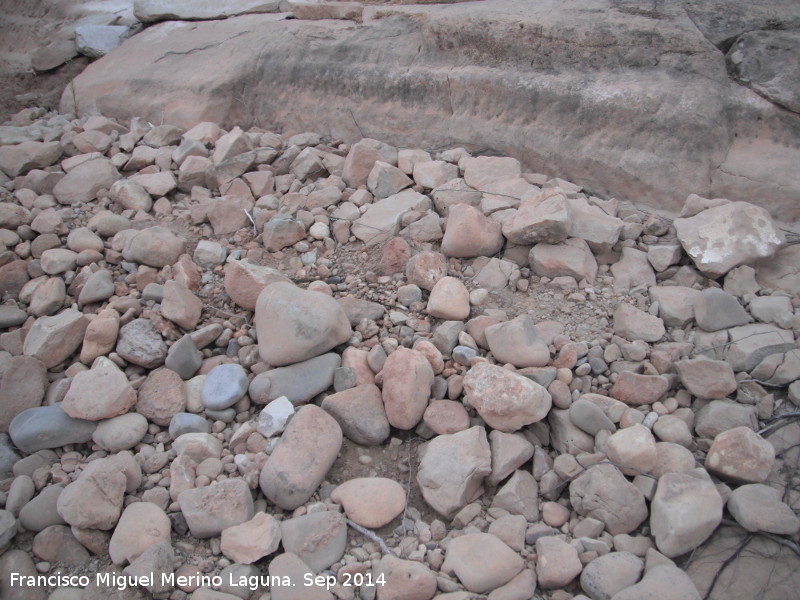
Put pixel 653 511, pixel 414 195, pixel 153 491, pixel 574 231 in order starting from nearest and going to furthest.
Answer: pixel 653 511
pixel 153 491
pixel 574 231
pixel 414 195

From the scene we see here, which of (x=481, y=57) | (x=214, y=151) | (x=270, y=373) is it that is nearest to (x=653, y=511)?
(x=270, y=373)

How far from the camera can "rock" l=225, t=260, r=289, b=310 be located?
2160mm

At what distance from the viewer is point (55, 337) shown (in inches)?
81.7

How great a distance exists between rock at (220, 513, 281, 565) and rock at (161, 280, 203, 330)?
31.5 inches

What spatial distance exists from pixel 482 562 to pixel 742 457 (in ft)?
2.35

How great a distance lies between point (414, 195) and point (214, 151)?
1.14 m

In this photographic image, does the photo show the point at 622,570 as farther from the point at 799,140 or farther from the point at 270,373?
the point at 799,140

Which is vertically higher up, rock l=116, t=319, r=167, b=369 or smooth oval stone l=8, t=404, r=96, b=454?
rock l=116, t=319, r=167, b=369

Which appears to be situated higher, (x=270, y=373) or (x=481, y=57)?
(x=481, y=57)

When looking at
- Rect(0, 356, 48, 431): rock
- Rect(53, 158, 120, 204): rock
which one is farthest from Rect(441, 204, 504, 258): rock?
Rect(53, 158, 120, 204): rock

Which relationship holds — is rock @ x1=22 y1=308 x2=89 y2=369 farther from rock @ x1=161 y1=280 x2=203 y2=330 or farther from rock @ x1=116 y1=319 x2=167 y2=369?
rock @ x1=161 y1=280 x2=203 y2=330

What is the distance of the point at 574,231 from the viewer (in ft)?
7.39

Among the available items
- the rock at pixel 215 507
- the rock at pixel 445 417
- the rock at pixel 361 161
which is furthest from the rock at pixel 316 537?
the rock at pixel 361 161

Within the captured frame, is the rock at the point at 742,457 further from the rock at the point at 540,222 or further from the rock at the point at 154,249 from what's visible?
the rock at the point at 154,249
